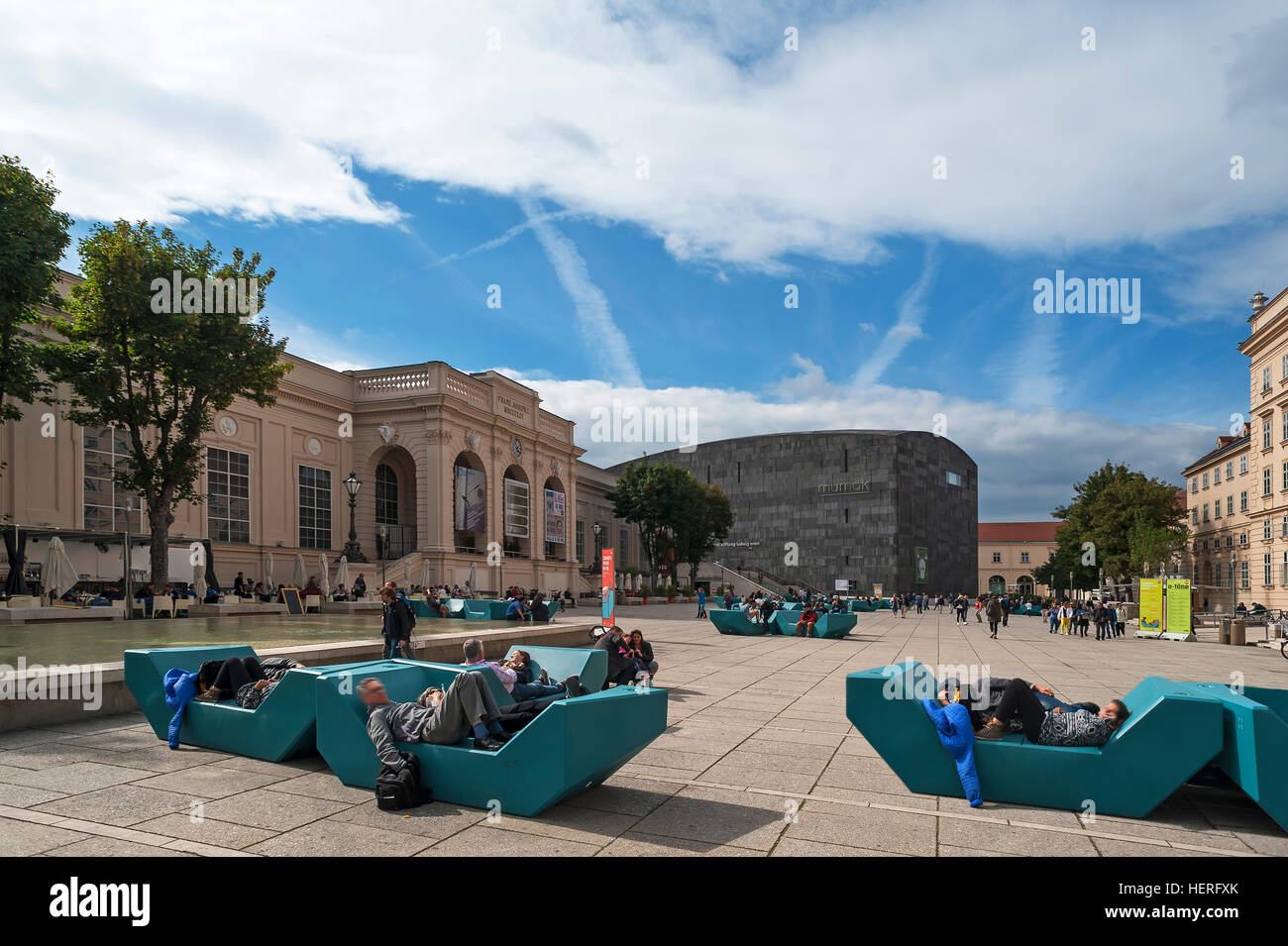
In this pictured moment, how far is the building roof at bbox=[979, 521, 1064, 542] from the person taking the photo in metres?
138

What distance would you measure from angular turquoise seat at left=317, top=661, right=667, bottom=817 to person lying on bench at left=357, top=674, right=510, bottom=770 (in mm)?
76

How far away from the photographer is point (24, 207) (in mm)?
19672

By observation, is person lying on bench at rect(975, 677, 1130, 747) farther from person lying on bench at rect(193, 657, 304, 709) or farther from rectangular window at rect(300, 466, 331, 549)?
rectangular window at rect(300, 466, 331, 549)

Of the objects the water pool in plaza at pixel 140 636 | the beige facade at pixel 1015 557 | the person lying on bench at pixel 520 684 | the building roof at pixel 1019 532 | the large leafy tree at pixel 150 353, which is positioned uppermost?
the large leafy tree at pixel 150 353

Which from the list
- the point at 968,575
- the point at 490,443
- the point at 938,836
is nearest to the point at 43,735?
the point at 938,836

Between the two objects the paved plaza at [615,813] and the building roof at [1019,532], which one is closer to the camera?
the paved plaza at [615,813]

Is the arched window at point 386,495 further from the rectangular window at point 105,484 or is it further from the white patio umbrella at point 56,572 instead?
the white patio umbrella at point 56,572

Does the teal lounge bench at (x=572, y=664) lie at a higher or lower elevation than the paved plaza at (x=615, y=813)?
higher

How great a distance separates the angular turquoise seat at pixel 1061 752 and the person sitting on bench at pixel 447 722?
2.69m

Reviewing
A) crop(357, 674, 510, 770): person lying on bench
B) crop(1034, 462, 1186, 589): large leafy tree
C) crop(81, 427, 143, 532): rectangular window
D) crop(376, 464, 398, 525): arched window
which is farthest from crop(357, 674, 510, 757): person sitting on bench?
crop(1034, 462, 1186, 589): large leafy tree

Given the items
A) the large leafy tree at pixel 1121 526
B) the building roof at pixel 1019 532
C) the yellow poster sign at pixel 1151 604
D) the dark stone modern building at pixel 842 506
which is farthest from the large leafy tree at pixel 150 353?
the building roof at pixel 1019 532

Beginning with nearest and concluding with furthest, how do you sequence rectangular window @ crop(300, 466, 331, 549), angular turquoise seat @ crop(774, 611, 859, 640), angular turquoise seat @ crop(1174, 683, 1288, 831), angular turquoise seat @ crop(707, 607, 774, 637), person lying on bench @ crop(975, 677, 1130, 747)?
angular turquoise seat @ crop(1174, 683, 1288, 831), person lying on bench @ crop(975, 677, 1130, 747), angular turquoise seat @ crop(707, 607, 774, 637), angular turquoise seat @ crop(774, 611, 859, 640), rectangular window @ crop(300, 466, 331, 549)

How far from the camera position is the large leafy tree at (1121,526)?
Answer: 166 feet
